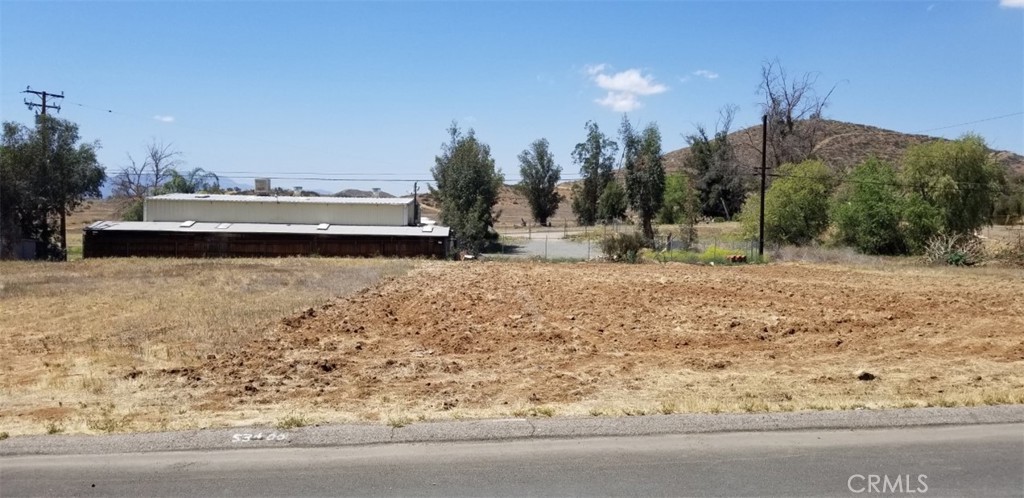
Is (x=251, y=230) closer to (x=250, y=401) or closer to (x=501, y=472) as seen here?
(x=250, y=401)

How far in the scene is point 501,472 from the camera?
6.44m

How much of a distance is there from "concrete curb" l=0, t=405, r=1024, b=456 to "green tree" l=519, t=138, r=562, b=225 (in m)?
94.1

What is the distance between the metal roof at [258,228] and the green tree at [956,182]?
31.1 metres

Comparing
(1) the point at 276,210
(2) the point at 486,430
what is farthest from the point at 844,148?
(2) the point at 486,430

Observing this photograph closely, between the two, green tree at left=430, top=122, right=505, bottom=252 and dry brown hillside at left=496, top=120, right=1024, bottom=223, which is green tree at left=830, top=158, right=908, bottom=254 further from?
dry brown hillside at left=496, top=120, right=1024, bottom=223

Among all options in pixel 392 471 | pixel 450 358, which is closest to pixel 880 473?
pixel 392 471

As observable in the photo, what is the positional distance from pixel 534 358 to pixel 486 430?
7.05 m

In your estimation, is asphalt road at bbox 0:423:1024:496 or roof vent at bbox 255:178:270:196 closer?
asphalt road at bbox 0:423:1024:496

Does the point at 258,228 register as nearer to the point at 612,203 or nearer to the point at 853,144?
the point at 612,203

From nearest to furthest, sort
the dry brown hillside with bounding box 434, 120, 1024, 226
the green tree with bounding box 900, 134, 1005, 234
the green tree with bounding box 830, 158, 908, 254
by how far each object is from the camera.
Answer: the green tree with bounding box 830, 158, 908, 254, the green tree with bounding box 900, 134, 1005, 234, the dry brown hillside with bounding box 434, 120, 1024, 226

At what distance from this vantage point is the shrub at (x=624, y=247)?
45.8 m

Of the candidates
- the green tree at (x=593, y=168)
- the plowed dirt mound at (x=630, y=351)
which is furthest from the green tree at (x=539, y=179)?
the plowed dirt mound at (x=630, y=351)

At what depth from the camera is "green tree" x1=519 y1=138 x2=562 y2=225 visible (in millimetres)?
102438

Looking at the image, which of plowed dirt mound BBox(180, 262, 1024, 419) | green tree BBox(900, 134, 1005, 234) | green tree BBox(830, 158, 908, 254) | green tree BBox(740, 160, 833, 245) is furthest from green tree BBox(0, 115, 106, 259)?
green tree BBox(900, 134, 1005, 234)
